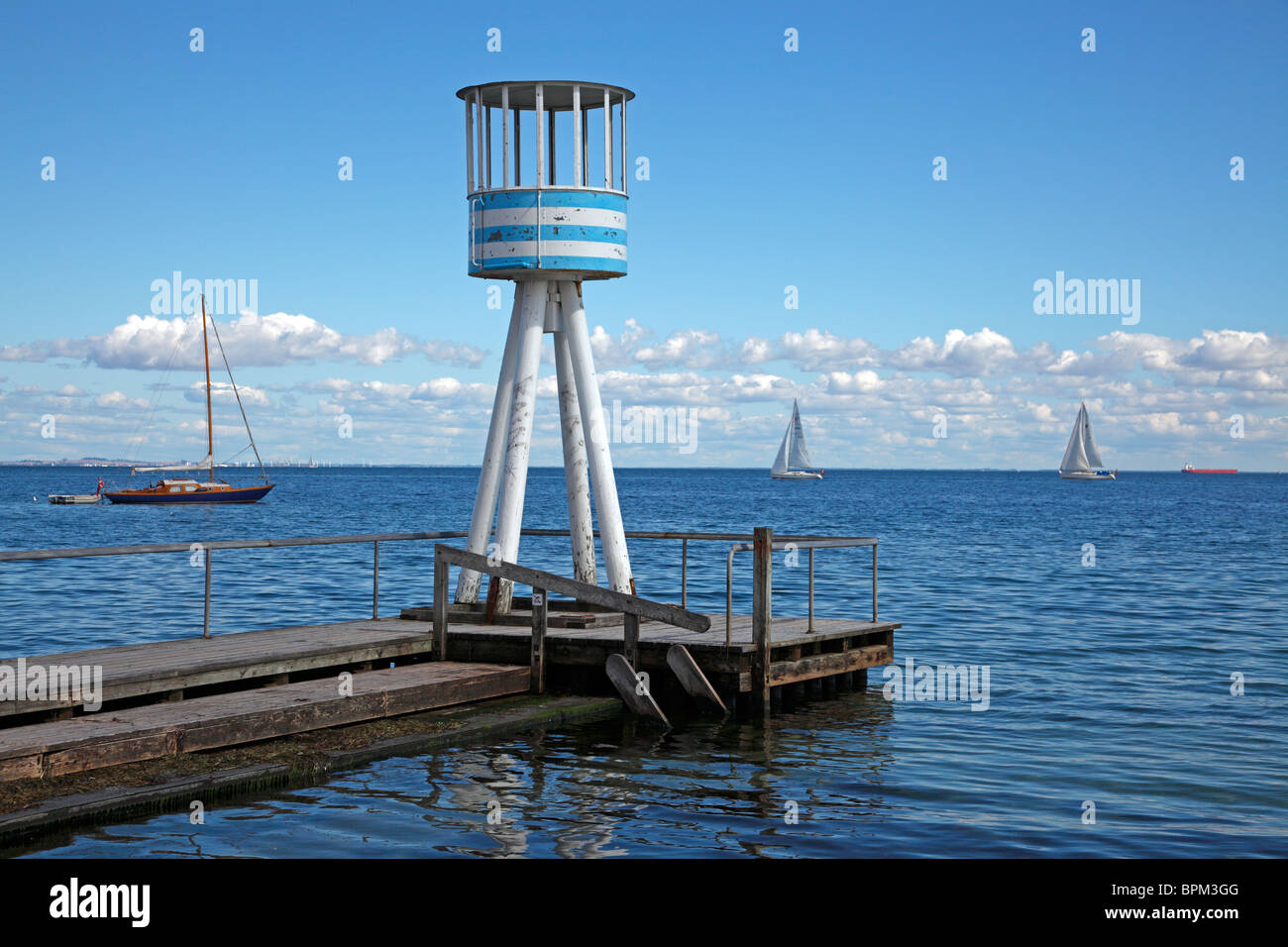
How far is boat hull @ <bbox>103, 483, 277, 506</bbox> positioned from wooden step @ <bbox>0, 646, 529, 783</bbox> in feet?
289

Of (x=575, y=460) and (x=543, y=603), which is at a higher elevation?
(x=575, y=460)

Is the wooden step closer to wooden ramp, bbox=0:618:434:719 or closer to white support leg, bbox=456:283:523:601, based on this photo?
wooden ramp, bbox=0:618:434:719

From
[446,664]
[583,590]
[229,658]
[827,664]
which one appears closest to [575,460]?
[583,590]

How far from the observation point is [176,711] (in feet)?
40.9

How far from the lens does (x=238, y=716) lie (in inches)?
484

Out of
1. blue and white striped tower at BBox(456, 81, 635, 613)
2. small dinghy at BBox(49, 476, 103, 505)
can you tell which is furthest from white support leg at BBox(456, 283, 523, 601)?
small dinghy at BBox(49, 476, 103, 505)

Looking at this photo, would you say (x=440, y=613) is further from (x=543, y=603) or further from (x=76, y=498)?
(x=76, y=498)

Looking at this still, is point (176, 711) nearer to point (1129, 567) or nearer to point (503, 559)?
point (503, 559)

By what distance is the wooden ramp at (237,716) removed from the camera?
10797 mm

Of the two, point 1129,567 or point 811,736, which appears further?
point 1129,567

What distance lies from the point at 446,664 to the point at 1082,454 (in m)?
183

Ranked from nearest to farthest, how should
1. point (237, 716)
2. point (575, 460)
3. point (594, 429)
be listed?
point (237, 716)
point (594, 429)
point (575, 460)

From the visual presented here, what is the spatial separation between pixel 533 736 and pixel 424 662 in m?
2.33
